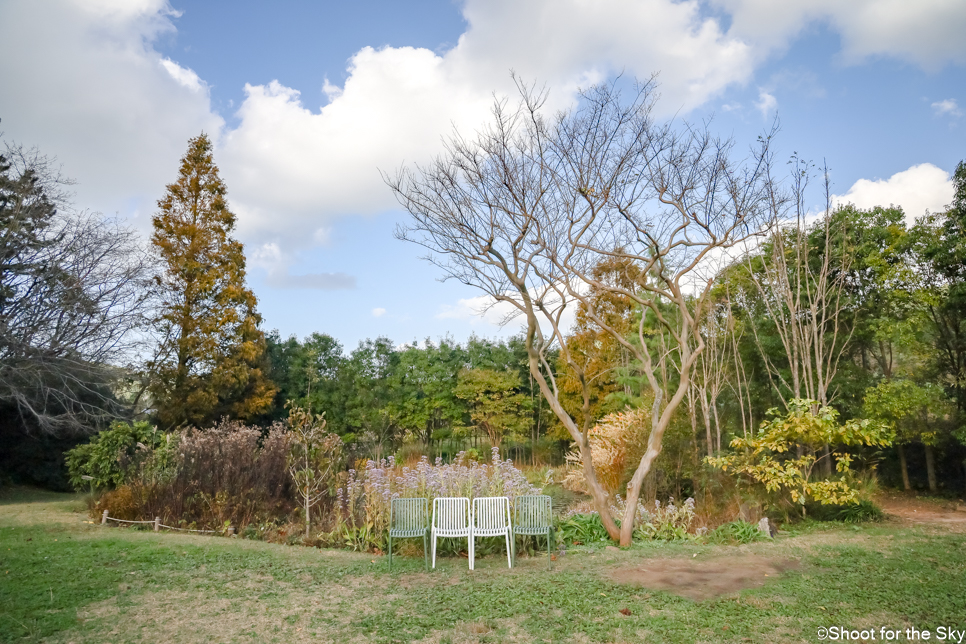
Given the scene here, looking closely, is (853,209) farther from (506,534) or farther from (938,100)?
(506,534)

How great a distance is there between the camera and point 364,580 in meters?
5.50

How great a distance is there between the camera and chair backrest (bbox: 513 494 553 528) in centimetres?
652

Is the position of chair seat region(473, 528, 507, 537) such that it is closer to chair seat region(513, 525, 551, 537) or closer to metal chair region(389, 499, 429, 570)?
chair seat region(513, 525, 551, 537)

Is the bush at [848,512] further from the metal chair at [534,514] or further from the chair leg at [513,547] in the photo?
the chair leg at [513,547]

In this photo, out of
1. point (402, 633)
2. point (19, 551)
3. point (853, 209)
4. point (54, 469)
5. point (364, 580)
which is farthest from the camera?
point (54, 469)

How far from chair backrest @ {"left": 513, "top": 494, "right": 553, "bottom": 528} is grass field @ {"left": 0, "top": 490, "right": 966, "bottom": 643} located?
1.31ft

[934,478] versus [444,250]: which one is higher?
[444,250]

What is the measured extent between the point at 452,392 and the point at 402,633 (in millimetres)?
14097

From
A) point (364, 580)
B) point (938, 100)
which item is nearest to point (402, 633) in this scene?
point (364, 580)

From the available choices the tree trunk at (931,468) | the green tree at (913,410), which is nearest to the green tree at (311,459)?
the green tree at (913,410)

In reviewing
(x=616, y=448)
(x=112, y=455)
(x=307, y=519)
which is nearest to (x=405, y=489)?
(x=307, y=519)

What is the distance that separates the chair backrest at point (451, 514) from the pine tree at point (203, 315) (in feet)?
37.5

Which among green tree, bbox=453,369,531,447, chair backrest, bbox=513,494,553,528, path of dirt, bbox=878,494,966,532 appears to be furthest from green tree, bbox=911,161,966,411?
green tree, bbox=453,369,531,447

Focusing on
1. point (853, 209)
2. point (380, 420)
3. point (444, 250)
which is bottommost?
point (380, 420)
